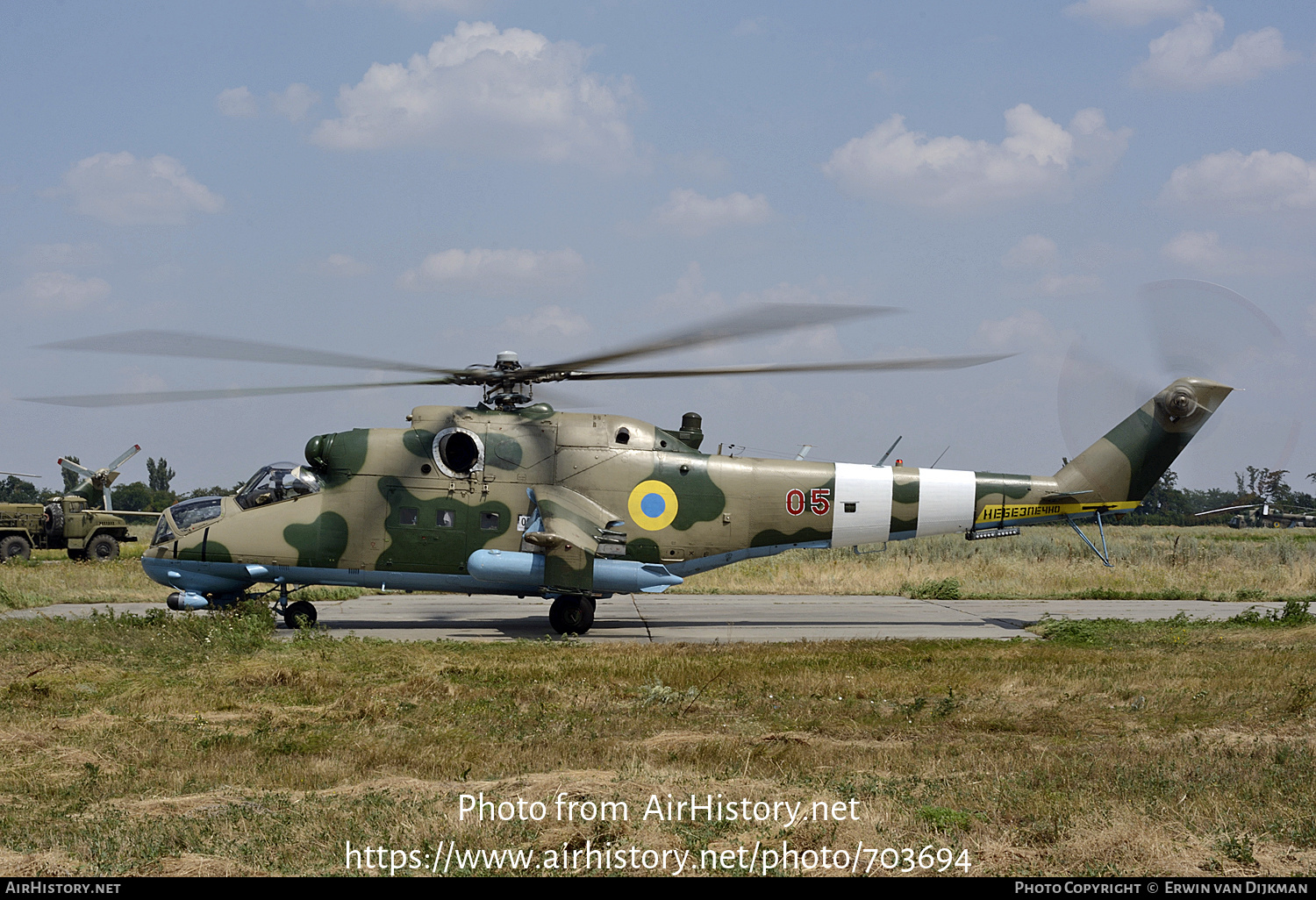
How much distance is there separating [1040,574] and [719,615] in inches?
478

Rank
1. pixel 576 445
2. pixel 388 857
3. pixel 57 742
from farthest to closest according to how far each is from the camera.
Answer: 1. pixel 576 445
2. pixel 57 742
3. pixel 388 857

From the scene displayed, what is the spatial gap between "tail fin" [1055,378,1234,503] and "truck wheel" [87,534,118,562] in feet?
106

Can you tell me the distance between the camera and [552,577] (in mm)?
15953

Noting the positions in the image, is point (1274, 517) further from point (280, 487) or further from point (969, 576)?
point (280, 487)

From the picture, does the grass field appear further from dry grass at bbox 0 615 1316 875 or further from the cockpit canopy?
the cockpit canopy

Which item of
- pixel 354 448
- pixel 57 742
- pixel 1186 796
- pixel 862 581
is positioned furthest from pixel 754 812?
pixel 862 581

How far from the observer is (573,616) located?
16625 mm

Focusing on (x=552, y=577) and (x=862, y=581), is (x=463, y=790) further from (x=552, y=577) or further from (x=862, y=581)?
(x=862, y=581)

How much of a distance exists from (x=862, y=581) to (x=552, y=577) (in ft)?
43.1

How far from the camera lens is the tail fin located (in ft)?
59.0

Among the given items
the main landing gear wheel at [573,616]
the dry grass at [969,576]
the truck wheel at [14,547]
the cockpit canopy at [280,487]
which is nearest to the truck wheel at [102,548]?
the dry grass at [969,576]

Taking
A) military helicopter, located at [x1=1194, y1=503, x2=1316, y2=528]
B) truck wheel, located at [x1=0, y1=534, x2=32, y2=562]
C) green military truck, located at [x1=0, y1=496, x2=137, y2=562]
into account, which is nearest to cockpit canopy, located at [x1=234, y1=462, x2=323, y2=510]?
green military truck, located at [x1=0, y1=496, x2=137, y2=562]

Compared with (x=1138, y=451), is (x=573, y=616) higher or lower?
lower

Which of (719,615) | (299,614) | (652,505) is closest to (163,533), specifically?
(299,614)
